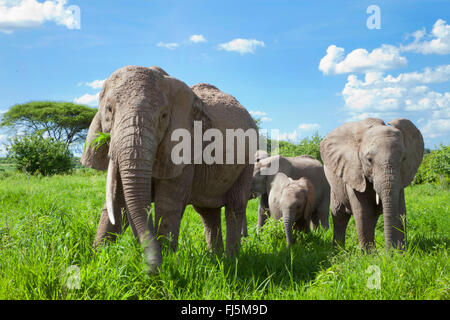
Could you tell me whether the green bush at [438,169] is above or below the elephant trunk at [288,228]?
above

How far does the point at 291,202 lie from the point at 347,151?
1.43 metres

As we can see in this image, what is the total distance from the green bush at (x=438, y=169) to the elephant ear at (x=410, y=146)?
811 inches

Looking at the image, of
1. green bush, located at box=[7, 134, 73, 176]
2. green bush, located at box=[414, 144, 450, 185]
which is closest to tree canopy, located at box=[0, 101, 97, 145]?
green bush, located at box=[7, 134, 73, 176]

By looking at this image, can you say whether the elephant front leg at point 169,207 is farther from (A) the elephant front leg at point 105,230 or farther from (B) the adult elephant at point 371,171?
(B) the adult elephant at point 371,171

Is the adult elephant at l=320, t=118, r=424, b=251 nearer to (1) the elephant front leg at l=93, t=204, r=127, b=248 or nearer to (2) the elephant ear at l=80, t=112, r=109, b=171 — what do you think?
(1) the elephant front leg at l=93, t=204, r=127, b=248

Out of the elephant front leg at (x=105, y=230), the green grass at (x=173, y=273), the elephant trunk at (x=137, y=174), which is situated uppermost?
the elephant trunk at (x=137, y=174)

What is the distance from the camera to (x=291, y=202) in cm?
763

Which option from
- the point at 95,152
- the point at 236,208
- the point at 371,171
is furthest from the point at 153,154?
the point at 371,171

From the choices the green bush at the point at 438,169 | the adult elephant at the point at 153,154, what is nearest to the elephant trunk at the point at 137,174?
the adult elephant at the point at 153,154

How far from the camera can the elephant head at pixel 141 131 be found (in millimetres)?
3969

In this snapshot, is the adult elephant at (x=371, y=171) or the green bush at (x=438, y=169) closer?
the adult elephant at (x=371, y=171)

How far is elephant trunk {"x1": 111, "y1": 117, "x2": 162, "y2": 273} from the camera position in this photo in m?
3.95

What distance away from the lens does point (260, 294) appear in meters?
4.03

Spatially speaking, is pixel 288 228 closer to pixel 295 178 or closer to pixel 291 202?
pixel 291 202
